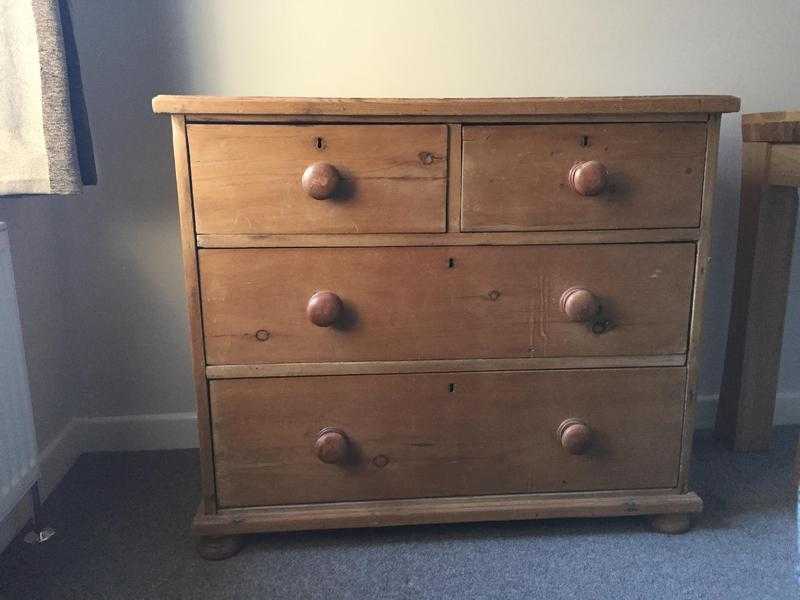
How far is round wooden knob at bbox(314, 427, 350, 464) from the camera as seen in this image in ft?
3.63

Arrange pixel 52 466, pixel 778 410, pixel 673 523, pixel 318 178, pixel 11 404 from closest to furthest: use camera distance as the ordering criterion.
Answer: pixel 318 178
pixel 11 404
pixel 673 523
pixel 52 466
pixel 778 410

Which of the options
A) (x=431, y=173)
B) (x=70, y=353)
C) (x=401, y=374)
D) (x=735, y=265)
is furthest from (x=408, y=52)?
(x=70, y=353)

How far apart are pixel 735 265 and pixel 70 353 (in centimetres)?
162

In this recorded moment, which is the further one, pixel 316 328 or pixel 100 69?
pixel 100 69

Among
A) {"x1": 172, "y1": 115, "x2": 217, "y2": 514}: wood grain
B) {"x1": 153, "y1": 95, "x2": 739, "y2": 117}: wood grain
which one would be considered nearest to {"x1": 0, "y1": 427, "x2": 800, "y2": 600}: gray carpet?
{"x1": 172, "y1": 115, "x2": 217, "y2": 514}: wood grain

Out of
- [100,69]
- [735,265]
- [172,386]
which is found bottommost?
[172,386]

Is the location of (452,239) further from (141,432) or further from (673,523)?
(141,432)

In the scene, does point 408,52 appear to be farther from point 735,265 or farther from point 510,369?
point 735,265

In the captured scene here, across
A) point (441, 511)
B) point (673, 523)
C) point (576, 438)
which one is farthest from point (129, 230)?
point (673, 523)

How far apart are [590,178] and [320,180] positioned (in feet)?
1.43

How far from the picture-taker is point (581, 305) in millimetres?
1081

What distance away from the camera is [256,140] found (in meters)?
1.01

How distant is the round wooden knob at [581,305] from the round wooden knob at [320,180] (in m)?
0.44

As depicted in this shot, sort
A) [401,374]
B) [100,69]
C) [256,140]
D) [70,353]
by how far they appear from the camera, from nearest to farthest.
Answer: [256,140] → [401,374] → [100,69] → [70,353]
